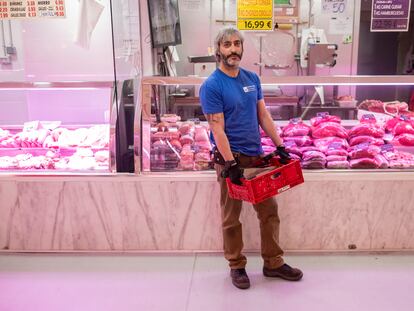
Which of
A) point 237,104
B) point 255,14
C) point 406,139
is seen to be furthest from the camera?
point 255,14

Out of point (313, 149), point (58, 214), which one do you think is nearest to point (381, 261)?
point (313, 149)

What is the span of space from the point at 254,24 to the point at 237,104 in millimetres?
2375

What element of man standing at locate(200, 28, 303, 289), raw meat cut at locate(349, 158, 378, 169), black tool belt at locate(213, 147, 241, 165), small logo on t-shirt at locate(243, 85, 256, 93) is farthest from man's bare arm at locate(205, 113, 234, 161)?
raw meat cut at locate(349, 158, 378, 169)

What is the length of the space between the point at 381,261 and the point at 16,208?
2713 millimetres

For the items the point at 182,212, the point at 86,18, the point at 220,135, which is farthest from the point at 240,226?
the point at 86,18

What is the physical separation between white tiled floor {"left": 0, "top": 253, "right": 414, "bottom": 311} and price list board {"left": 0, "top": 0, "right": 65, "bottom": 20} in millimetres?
1856

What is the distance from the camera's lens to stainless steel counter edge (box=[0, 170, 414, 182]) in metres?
3.31

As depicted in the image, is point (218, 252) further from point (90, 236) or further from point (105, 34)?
point (105, 34)

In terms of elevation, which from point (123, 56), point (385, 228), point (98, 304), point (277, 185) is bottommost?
point (98, 304)

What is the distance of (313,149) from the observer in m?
3.51

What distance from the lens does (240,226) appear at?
3041 mm

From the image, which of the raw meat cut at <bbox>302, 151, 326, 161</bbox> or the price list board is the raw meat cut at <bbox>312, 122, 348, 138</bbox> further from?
the price list board

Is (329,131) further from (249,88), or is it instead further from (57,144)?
(57,144)

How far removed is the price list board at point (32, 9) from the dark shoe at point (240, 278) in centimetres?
233
